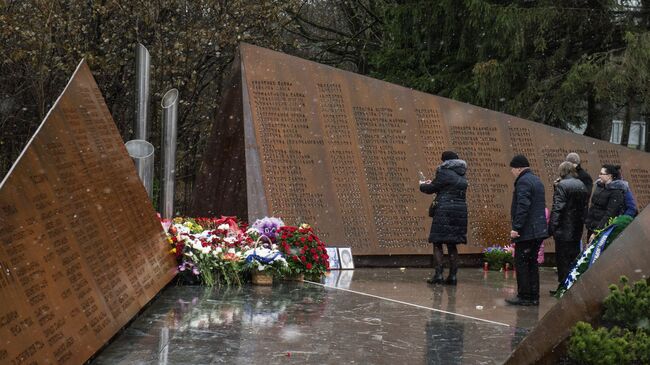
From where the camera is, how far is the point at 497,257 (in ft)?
47.6

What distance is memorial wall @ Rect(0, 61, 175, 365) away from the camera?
493cm

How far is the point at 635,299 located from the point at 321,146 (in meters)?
8.62

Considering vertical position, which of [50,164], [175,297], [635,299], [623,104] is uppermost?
[623,104]

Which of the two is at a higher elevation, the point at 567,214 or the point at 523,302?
the point at 567,214

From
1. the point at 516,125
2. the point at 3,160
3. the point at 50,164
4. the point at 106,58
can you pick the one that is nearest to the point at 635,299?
the point at 50,164

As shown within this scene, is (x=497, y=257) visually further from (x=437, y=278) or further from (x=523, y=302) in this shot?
(x=523, y=302)

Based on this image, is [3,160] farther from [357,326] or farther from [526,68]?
[357,326]

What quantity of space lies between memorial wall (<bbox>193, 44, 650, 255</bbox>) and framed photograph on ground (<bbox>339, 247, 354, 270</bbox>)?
18cm

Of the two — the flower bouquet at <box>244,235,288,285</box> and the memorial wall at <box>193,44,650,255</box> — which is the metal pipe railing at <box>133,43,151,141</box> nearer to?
the memorial wall at <box>193,44,650,255</box>

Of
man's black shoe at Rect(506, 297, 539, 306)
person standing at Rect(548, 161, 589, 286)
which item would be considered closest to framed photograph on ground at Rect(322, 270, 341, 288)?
man's black shoe at Rect(506, 297, 539, 306)

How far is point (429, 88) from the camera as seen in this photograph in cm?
2278

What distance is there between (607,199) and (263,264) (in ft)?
14.3

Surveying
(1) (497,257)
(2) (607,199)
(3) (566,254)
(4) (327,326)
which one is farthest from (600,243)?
(1) (497,257)

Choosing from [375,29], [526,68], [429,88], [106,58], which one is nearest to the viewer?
[106,58]
